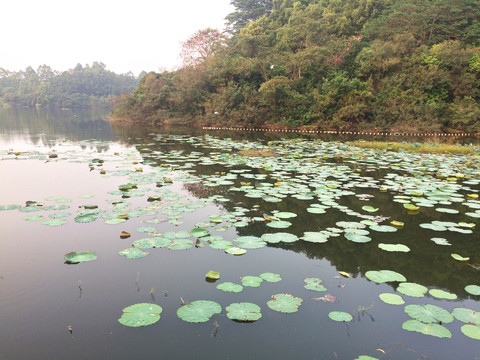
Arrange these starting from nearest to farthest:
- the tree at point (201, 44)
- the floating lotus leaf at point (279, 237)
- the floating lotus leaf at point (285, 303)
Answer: the floating lotus leaf at point (285, 303) → the floating lotus leaf at point (279, 237) → the tree at point (201, 44)

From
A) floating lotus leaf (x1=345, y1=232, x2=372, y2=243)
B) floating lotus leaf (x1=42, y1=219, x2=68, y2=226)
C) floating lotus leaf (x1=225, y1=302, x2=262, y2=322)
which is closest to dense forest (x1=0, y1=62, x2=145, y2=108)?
floating lotus leaf (x1=42, y1=219, x2=68, y2=226)

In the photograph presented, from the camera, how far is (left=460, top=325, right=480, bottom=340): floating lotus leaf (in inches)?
60.2

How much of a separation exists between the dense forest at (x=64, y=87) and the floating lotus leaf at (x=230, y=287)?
5611 centimetres

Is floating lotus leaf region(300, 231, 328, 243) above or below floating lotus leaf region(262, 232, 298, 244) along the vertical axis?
below

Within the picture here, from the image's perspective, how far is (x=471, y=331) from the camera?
1.57 meters

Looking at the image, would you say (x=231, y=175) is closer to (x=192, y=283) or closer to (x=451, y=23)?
(x=192, y=283)

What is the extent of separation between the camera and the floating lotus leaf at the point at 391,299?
1.84 m

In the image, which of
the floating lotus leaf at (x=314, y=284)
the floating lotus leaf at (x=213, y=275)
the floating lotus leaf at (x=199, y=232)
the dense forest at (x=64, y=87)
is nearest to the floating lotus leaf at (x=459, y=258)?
the floating lotus leaf at (x=314, y=284)

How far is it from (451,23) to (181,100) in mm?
20571

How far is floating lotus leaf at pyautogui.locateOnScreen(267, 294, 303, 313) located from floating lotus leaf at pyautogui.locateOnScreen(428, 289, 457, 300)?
3.02 feet

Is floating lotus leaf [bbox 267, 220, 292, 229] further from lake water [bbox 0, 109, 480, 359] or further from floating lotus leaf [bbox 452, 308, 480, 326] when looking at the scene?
floating lotus leaf [bbox 452, 308, 480, 326]

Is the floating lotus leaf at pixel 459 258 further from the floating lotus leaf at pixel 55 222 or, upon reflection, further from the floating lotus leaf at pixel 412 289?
the floating lotus leaf at pixel 55 222

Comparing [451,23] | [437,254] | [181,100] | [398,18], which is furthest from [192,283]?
[451,23]

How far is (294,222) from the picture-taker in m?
3.15
